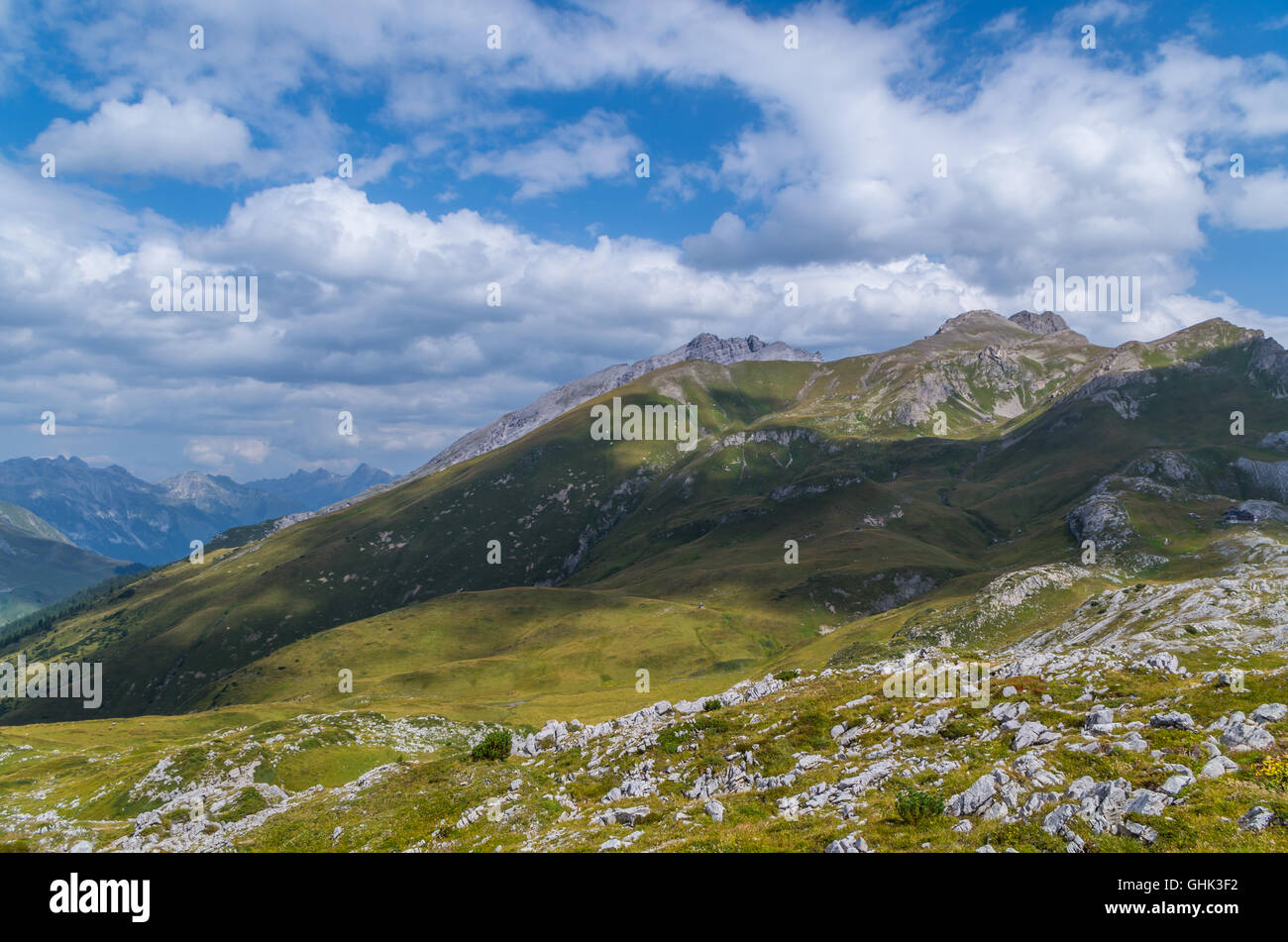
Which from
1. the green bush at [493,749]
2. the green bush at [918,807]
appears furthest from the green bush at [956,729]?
the green bush at [493,749]

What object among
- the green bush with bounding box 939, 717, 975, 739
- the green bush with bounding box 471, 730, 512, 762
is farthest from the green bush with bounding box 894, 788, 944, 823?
the green bush with bounding box 471, 730, 512, 762

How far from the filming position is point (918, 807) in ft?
68.3

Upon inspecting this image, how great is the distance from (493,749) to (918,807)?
30.3 m

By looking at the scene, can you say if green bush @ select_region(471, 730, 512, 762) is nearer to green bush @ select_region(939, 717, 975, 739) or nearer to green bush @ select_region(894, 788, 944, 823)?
green bush @ select_region(939, 717, 975, 739)

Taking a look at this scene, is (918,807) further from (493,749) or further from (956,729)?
(493,749)

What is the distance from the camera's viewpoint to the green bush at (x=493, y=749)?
4297 centimetres

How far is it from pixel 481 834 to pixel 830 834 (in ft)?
49.3

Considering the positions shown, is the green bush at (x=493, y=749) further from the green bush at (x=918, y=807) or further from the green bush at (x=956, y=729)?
the green bush at (x=918, y=807)

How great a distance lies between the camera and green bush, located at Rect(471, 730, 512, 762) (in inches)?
1692

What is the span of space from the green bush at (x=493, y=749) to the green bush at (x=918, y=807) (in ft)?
93.0

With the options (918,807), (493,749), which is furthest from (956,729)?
(493,749)
